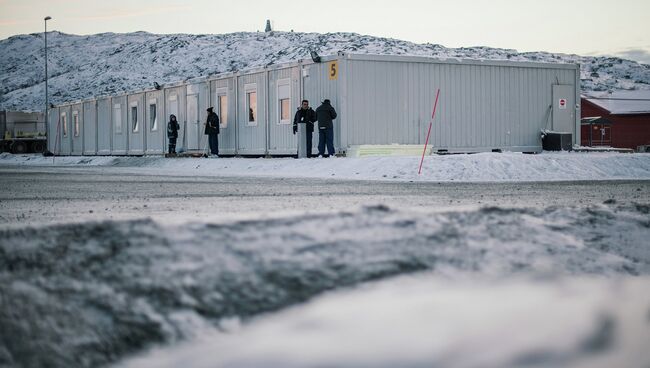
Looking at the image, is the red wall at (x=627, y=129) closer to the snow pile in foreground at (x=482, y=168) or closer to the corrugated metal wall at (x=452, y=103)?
the corrugated metal wall at (x=452, y=103)

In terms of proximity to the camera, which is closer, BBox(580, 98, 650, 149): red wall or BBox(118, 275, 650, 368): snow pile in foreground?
BBox(118, 275, 650, 368): snow pile in foreground

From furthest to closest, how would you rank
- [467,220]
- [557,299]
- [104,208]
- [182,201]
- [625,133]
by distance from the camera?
[625,133]
[182,201]
[104,208]
[467,220]
[557,299]

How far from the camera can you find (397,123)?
28125 mm

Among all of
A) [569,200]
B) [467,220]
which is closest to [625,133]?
[569,200]

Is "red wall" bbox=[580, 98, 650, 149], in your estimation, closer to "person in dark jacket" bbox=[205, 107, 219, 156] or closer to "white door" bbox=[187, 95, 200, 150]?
"white door" bbox=[187, 95, 200, 150]

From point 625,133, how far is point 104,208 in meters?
65.0

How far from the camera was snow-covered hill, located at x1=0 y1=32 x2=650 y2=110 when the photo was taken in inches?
5758

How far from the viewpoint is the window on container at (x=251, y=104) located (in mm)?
32062

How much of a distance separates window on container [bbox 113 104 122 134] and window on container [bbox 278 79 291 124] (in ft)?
53.8

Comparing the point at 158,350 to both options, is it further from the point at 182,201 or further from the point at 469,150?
the point at 469,150

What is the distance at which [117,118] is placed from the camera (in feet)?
148

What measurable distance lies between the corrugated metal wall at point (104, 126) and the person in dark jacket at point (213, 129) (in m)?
14.1

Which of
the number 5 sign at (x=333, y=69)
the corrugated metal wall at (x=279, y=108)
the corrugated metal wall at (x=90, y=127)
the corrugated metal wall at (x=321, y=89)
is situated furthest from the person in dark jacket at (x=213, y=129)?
the corrugated metal wall at (x=90, y=127)

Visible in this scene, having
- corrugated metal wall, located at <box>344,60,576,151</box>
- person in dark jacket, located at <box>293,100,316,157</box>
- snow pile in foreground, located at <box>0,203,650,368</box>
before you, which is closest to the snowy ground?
snow pile in foreground, located at <box>0,203,650,368</box>
